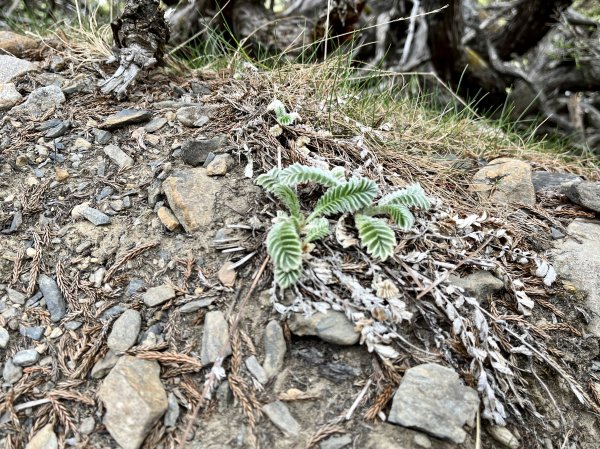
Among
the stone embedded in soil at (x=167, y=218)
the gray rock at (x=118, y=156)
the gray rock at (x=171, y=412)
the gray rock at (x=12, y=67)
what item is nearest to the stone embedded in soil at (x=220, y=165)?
the stone embedded in soil at (x=167, y=218)

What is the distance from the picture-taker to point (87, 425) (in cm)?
156

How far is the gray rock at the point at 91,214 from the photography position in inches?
82.6

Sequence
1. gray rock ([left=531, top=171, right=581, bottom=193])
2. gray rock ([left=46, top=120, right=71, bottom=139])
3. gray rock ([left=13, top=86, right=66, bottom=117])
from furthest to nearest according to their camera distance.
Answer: gray rock ([left=531, top=171, right=581, bottom=193]), gray rock ([left=13, top=86, right=66, bottom=117]), gray rock ([left=46, top=120, right=71, bottom=139])

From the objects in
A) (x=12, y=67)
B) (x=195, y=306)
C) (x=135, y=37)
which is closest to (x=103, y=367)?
(x=195, y=306)

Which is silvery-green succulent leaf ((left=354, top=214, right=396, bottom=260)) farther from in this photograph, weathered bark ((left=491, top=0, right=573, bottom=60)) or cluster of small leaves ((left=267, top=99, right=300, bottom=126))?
weathered bark ((left=491, top=0, right=573, bottom=60))

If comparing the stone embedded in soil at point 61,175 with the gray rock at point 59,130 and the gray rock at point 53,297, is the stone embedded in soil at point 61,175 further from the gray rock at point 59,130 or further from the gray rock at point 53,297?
the gray rock at point 53,297

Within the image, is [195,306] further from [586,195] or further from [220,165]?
[586,195]

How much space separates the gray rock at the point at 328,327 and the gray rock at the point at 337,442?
1.03 ft

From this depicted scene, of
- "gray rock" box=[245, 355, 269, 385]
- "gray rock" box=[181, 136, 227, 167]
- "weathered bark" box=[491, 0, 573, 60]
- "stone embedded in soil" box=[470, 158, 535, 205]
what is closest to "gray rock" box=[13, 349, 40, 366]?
"gray rock" box=[245, 355, 269, 385]

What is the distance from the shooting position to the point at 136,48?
9.10ft

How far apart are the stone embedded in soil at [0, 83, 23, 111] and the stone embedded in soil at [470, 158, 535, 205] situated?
8.49ft

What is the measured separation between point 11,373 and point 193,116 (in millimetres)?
1496

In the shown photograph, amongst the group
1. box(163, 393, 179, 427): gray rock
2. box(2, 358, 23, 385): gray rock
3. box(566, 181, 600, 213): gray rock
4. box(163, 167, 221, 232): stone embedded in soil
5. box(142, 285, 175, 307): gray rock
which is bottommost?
box(2, 358, 23, 385): gray rock

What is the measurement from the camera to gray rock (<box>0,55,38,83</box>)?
9.01 ft
